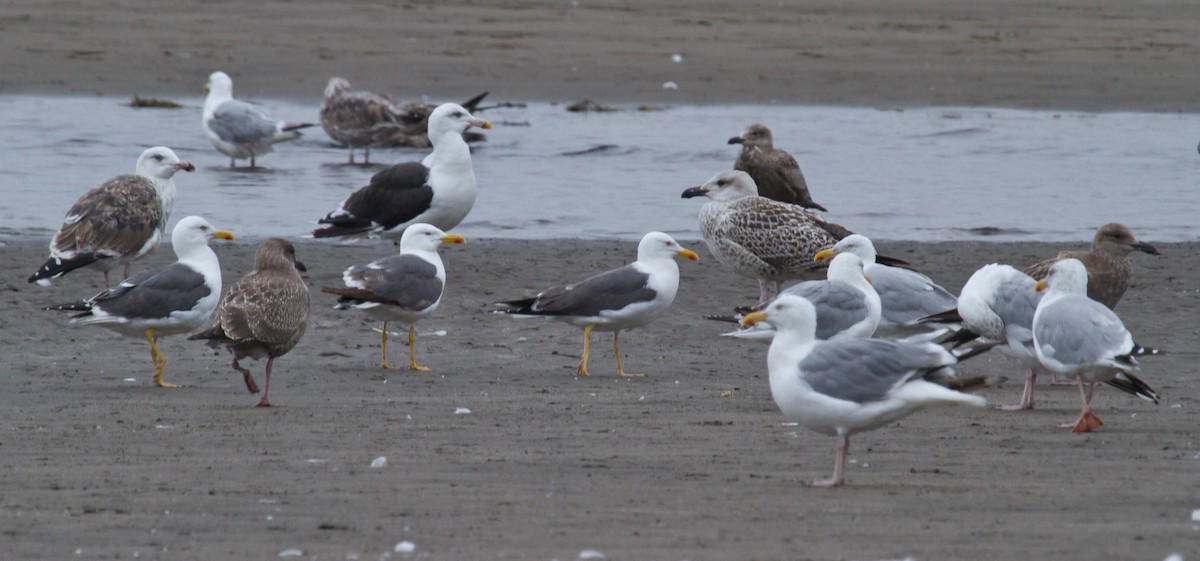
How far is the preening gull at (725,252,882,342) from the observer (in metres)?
8.61

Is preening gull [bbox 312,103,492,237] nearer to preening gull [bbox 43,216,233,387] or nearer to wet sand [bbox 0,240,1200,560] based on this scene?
wet sand [bbox 0,240,1200,560]

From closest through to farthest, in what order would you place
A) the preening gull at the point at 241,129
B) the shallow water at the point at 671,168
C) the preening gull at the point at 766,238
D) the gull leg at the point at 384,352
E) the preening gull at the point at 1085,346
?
the preening gull at the point at 1085,346 < the gull leg at the point at 384,352 < the preening gull at the point at 766,238 < the shallow water at the point at 671,168 < the preening gull at the point at 241,129

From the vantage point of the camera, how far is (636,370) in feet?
32.2

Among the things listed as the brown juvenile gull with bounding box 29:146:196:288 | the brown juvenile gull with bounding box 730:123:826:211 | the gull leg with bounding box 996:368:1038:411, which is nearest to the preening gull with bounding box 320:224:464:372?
the brown juvenile gull with bounding box 29:146:196:288

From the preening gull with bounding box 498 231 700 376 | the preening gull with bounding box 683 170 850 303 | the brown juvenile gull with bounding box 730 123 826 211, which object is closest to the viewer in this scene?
the preening gull with bounding box 498 231 700 376

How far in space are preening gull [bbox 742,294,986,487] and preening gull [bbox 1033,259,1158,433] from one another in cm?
138

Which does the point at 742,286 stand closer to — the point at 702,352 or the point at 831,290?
the point at 702,352

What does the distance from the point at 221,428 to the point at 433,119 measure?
257 inches

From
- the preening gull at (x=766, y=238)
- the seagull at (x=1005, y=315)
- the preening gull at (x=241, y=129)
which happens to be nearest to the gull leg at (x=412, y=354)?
the preening gull at (x=766, y=238)

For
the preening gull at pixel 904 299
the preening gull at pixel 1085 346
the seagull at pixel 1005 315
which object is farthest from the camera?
the preening gull at pixel 904 299

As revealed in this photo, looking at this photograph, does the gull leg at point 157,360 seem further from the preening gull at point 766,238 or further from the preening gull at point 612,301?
the preening gull at point 766,238

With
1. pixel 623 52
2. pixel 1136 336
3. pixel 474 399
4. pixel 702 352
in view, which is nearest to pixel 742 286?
pixel 702 352

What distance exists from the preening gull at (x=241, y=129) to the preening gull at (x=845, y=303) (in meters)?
10.9

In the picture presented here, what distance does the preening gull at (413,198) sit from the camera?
12914mm
